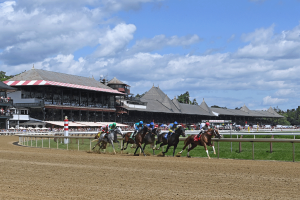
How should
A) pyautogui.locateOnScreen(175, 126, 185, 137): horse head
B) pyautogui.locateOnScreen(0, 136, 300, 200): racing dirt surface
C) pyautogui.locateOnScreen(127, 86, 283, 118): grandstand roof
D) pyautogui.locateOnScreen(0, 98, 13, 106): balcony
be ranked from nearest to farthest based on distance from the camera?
pyautogui.locateOnScreen(0, 136, 300, 200): racing dirt surface < pyautogui.locateOnScreen(175, 126, 185, 137): horse head < pyautogui.locateOnScreen(0, 98, 13, 106): balcony < pyautogui.locateOnScreen(127, 86, 283, 118): grandstand roof

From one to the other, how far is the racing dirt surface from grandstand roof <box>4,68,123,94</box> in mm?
38186

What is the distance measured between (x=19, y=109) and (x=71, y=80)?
362 inches

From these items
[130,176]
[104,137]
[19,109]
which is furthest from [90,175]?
[19,109]

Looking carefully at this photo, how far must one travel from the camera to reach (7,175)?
974 centimetres

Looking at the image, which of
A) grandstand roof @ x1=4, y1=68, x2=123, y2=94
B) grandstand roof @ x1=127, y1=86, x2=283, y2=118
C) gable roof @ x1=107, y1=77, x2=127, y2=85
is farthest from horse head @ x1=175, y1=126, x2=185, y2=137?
gable roof @ x1=107, y1=77, x2=127, y2=85

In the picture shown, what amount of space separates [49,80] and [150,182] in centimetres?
4305

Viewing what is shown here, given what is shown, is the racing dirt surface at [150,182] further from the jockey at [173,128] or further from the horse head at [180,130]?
the jockey at [173,128]

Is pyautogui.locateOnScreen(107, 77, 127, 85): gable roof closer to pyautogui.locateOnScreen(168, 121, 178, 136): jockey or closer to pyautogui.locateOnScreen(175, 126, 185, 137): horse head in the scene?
pyautogui.locateOnScreen(168, 121, 178, 136): jockey

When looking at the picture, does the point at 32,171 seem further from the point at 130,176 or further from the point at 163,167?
the point at 163,167

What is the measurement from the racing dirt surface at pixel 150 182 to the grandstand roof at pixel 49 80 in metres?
38.2

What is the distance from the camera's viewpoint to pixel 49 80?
49500 mm

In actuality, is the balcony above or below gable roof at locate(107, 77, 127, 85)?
below

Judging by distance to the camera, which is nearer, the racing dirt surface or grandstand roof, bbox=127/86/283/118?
the racing dirt surface

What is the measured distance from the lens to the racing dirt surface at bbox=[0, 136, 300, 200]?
7.00 metres
